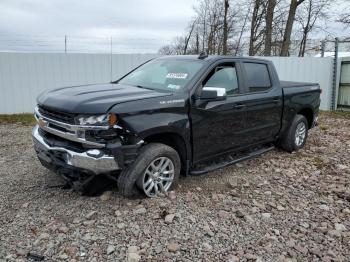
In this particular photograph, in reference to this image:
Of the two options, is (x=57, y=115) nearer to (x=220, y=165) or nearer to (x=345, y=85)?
(x=220, y=165)

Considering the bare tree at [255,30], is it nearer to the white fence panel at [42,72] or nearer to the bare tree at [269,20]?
the bare tree at [269,20]

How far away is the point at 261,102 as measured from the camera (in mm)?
5441

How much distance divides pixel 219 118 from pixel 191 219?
1532mm

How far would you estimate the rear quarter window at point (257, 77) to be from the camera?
5.38 metres

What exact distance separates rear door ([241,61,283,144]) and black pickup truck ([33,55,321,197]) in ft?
0.05

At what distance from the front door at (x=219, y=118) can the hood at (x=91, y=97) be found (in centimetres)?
61

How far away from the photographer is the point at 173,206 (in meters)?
4.02

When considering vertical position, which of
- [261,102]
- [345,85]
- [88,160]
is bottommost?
[88,160]

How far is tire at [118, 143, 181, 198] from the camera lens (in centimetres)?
380

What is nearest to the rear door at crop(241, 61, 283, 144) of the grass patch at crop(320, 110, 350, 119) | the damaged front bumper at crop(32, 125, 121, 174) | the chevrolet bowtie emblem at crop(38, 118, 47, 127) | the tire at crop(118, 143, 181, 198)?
the tire at crop(118, 143, 181, 198)

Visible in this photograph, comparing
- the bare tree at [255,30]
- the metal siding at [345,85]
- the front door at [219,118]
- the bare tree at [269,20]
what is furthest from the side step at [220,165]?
the bare tree at [255,30]

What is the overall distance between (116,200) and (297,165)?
3.31 m

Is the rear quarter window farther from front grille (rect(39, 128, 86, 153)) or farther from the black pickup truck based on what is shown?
front grille (rect(39, 128, 86, 153))

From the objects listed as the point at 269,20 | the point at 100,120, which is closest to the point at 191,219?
the point at 100,120
